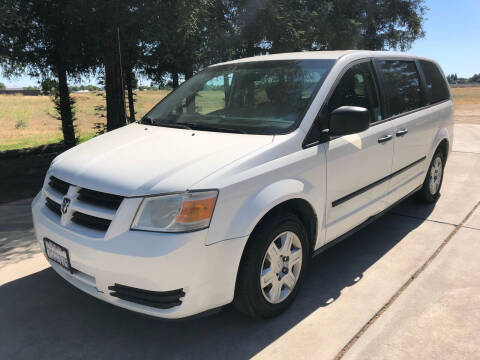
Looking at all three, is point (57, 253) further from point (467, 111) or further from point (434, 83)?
point (467, 111)

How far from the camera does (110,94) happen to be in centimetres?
871

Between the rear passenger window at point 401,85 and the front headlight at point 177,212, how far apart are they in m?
2.41

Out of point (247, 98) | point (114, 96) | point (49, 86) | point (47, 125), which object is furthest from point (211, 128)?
point (47, 125)

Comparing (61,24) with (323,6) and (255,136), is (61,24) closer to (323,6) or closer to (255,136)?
(255,136)

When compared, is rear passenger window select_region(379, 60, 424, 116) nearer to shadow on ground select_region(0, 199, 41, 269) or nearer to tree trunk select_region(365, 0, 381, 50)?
shadow on ground select_region(0, 199, 41, 269)

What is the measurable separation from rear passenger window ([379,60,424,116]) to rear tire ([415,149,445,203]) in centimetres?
88

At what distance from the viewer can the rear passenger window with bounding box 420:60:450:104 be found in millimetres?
4984

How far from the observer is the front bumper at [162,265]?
7.72ft

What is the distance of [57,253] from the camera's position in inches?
112

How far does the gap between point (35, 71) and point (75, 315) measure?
817 centimetres

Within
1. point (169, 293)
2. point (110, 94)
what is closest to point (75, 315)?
point (169, 293)

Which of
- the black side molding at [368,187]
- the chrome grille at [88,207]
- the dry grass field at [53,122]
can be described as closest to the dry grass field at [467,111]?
the dry grass field at [53,122]

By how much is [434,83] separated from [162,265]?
427 cm

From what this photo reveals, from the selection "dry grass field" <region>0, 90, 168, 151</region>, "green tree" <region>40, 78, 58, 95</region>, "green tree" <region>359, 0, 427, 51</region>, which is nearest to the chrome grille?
"dry grass field" <region>0, 90, 168, 151</region>
